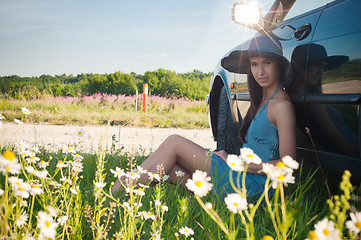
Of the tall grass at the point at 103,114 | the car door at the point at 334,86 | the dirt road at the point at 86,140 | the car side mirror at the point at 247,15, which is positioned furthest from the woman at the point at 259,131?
the tall grass at the point at 103,114

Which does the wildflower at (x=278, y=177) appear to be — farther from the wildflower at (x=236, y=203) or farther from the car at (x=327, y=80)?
the car at (x=327, y=80)

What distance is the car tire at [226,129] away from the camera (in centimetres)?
309

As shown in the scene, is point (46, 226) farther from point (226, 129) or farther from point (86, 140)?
point (86, 140)

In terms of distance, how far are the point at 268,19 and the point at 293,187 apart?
1.53 metres

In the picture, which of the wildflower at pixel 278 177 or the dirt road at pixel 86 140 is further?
the dirt road at pixel 86 140

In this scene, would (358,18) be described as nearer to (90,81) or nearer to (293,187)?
(293,187)

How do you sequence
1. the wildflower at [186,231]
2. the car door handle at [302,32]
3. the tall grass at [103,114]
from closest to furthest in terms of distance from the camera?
1. the wildflower at [186,231]
2. the car door handle at [302,32]
3. the tall grass at [103,114]

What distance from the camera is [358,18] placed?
1.48 meters

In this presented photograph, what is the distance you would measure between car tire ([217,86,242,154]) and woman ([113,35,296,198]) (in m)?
0.43

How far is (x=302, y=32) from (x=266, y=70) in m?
0.40

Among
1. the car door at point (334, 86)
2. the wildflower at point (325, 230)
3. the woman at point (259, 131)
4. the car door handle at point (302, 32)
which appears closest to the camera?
the wildflower at point (325, 230)

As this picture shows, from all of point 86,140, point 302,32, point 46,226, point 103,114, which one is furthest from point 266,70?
point 103,114

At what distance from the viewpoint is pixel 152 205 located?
2041 millimetres

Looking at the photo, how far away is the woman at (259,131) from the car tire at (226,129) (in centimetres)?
43
